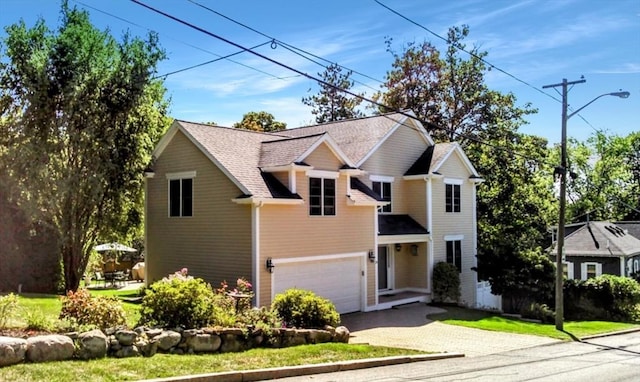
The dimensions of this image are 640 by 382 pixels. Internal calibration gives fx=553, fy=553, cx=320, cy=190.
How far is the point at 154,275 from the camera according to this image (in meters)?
21.5

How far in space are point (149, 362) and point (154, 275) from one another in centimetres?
1189

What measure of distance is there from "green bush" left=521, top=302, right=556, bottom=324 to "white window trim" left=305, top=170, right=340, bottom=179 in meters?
11.4

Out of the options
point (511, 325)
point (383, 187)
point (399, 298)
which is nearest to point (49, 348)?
point (511, 325)

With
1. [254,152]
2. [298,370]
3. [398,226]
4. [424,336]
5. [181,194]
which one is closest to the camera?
[298,370]

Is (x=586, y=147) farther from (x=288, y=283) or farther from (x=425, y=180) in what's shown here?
(x=288, y=283)

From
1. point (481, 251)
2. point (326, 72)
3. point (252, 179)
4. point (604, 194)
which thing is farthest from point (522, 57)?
point (604, 194)

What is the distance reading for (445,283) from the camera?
82.8 ft

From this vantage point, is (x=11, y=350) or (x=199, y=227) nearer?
(x=11, y=350)

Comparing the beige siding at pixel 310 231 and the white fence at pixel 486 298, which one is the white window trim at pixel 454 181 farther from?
the beige siding at pixel 310 231

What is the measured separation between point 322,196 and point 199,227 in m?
4.55

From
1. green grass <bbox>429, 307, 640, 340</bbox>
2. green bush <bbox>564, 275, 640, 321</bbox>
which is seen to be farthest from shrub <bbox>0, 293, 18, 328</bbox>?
green bush <bbox>564, 275, 640, 321</bbox>

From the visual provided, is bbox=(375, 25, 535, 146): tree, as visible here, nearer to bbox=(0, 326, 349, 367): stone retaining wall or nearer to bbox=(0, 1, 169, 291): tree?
bbox=(0, 1, 169, 291): tree

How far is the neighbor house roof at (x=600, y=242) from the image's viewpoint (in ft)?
120

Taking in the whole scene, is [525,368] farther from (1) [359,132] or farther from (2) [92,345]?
(1) [359,132]
